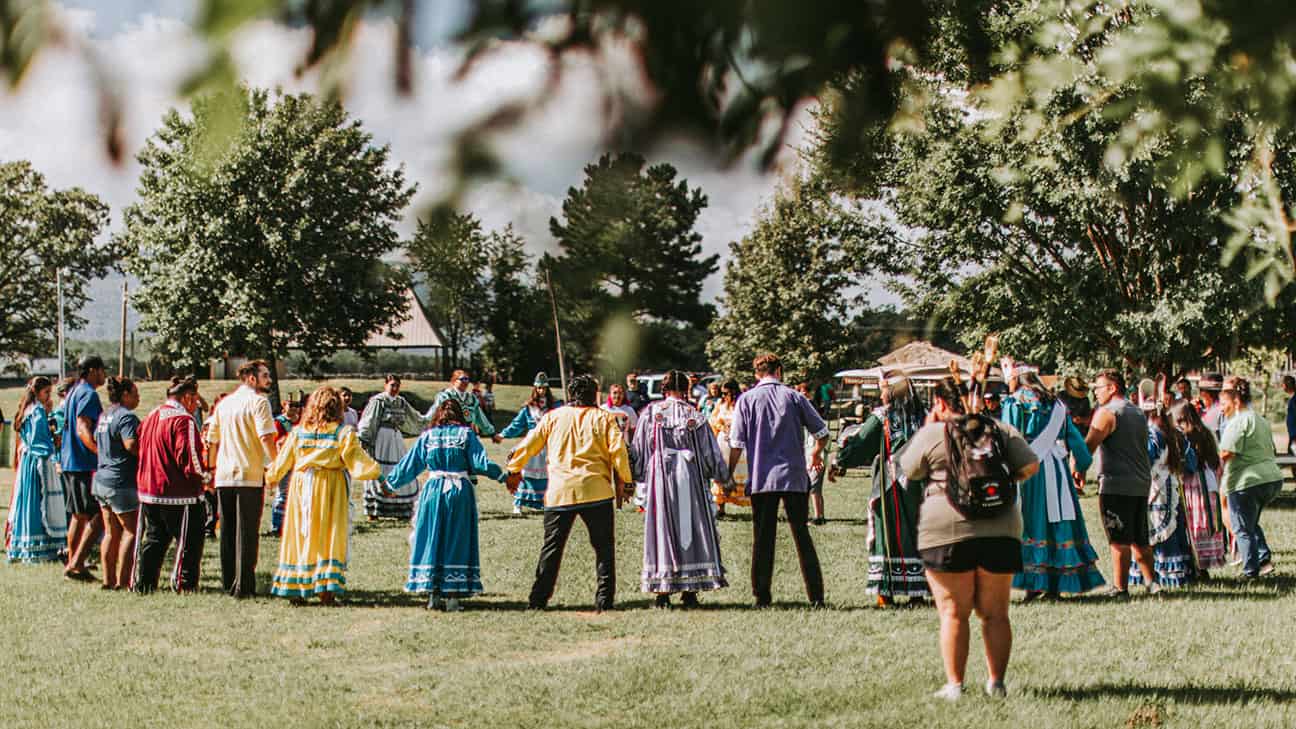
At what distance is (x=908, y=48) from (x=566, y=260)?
2.50ft

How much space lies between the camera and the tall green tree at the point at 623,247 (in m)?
2.20

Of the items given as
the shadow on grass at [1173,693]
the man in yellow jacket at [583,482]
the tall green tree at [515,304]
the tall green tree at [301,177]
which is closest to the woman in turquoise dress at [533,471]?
the tall green tree at [301,177]

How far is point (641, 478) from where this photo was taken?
33.2 ft

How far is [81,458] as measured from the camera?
10.7m

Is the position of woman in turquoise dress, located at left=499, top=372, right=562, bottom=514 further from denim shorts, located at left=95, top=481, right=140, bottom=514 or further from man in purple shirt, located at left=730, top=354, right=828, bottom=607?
man in purple shirt, located at left=730, top=354, right=828, bottom=607

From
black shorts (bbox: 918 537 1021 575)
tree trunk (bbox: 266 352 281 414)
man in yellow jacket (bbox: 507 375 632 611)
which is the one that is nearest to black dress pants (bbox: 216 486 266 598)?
tree trunk (bbox: 266 352 281 414)

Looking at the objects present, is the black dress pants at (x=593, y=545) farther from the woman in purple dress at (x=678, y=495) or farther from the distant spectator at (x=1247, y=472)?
the distant spectator at (x=1247, y=472)

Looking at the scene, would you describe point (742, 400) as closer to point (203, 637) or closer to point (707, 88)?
point (203, 637)

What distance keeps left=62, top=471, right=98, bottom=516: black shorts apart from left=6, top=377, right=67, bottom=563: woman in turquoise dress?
114 centimetres

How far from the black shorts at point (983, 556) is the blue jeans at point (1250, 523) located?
5.49 metres

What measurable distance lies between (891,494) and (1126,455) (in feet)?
6.33

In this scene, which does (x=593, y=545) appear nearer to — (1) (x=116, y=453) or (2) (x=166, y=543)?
(2) (x=166, y=543)

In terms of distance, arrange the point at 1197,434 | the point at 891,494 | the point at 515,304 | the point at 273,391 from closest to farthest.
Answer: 1. the point at 515,304
2. the point at 891,494
3. the point at 1197,434
4. the point at 273,391

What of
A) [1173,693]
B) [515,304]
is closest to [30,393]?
[1173,693]
